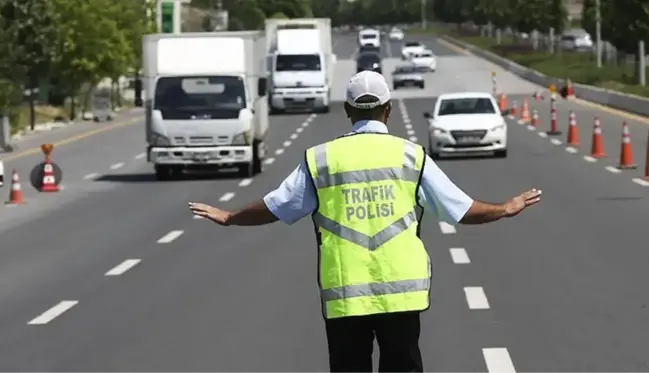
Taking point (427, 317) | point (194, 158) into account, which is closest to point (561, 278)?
point (427, 317)

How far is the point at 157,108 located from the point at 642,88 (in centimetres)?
3468

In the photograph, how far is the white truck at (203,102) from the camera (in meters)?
29.8

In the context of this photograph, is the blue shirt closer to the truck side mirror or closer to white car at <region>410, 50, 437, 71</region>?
the truck side mirror

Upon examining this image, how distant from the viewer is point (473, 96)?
3419 cm

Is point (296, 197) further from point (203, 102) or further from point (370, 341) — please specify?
point (203, 102)

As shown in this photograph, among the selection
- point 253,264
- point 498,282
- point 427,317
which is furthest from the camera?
point 253,264

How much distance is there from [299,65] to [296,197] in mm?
53119

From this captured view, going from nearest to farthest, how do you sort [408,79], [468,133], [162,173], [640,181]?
[640,181], [162,173], [468,133], [408,79]

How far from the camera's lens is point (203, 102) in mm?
30359

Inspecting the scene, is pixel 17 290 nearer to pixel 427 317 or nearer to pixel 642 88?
pixel 427 317

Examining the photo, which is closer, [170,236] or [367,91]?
[367,91]

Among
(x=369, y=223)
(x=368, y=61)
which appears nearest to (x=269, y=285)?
(x=369, y=223)

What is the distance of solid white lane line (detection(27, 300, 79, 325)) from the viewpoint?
13000 millimetres

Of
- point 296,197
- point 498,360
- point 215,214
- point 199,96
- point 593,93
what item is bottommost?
point 593,93
